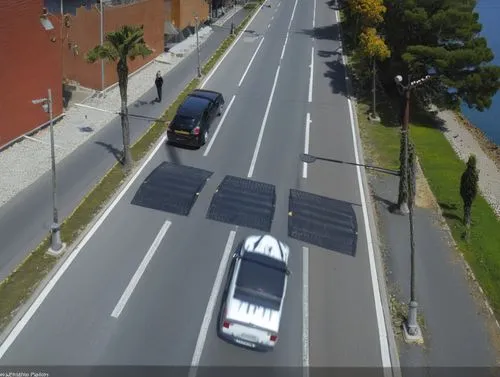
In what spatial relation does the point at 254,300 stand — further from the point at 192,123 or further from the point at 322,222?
the point at 192,123

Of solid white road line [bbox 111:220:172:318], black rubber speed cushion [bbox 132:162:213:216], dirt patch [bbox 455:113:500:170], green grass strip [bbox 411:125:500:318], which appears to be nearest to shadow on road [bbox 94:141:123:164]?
black rubber speed cushion [bbox 132:162:213:216]

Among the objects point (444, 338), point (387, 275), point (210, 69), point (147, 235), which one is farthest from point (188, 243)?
point (210, 69)

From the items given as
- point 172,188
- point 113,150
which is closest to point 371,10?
point 113,150

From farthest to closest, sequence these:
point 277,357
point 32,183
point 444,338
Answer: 1. point 32,183
2. point 444,338
3. point 277,357

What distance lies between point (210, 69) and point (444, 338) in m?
31.6

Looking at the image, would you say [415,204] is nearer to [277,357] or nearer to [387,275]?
[387,275]

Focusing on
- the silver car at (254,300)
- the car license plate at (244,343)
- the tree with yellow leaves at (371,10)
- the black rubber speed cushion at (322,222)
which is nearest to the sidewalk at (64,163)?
the silver car at (254,300)

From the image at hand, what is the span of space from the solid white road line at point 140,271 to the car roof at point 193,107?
8.40 metres

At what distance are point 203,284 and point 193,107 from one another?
12.9 m

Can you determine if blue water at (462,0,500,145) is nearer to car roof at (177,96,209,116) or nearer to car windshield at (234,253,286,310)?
car roof at (177,96,209,116)

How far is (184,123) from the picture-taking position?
87.9 feet

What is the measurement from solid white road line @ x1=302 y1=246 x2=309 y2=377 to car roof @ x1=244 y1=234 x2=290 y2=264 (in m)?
1.42

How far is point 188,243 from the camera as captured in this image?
64.5 ft

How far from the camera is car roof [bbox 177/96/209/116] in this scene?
1078 inches
